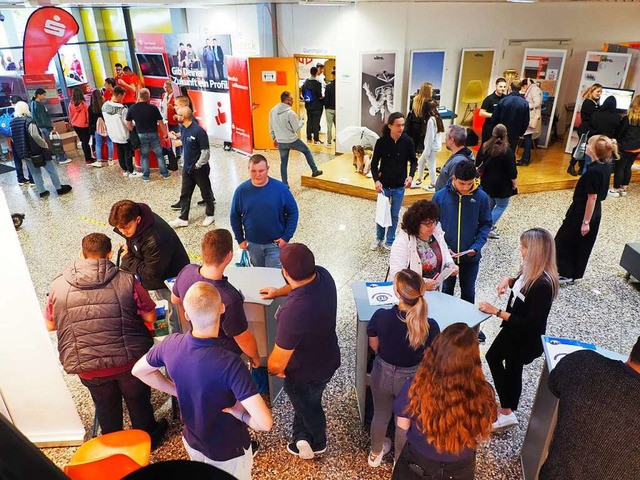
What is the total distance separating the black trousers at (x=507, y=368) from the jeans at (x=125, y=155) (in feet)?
23.9

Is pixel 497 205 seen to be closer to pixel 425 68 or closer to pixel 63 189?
pixel 425 68

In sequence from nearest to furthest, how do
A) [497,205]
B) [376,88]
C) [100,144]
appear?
1. [497,205]
2. [376,88]
3. [100,144]

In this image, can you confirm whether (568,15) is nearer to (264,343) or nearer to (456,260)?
(456,260)

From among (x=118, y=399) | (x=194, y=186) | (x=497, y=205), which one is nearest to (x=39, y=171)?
(x=194, y=186)

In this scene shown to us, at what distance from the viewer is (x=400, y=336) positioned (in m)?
2.31

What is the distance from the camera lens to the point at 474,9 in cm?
852

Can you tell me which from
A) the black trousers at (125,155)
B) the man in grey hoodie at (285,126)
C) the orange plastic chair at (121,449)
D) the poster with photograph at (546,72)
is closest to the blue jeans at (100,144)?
the black trousers at (125,155)

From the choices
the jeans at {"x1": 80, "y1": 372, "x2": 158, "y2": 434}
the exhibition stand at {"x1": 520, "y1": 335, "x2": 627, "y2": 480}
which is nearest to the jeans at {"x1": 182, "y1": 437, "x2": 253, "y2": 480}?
the jeans at {"x1": 80, "y1": 372, "x2": 158, "y2": 434}

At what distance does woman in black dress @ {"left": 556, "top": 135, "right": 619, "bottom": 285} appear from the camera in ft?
13.6

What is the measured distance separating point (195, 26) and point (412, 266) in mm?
9501

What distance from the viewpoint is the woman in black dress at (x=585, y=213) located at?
4141 millimetres

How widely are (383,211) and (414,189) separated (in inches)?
72.9

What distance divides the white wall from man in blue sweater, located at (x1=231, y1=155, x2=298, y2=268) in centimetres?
528

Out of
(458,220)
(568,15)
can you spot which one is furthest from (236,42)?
(458,220)
